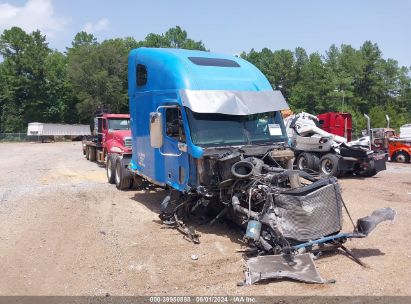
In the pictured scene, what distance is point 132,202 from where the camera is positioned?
11492 mm

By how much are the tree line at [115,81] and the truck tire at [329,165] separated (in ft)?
131

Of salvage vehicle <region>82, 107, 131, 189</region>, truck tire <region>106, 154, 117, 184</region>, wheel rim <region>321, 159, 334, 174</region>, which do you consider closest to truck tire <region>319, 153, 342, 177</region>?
wheel rim <region>321, 159, 334, 174</region>

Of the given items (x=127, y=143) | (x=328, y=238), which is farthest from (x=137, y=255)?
(x=127, y=143)

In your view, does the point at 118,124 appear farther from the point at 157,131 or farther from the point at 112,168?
the point at 157,131

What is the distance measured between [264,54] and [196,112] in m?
71.0

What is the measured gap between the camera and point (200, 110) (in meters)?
7.98

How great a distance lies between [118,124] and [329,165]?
8.65 meters

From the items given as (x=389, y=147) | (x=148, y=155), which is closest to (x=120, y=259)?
(x=148, y=155)

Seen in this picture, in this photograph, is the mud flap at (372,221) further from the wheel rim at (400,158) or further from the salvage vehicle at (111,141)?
the wheel rim at (400,158)

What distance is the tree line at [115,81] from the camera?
57.1 meters

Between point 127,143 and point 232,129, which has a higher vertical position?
point 232,129

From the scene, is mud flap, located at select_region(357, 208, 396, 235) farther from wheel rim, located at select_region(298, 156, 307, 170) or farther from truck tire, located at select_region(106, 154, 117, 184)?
wheel rim, located at select_region(298, 156, 307, 170)

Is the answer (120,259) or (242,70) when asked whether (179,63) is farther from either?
(120,259)

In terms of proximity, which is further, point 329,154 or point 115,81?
point 115,81
